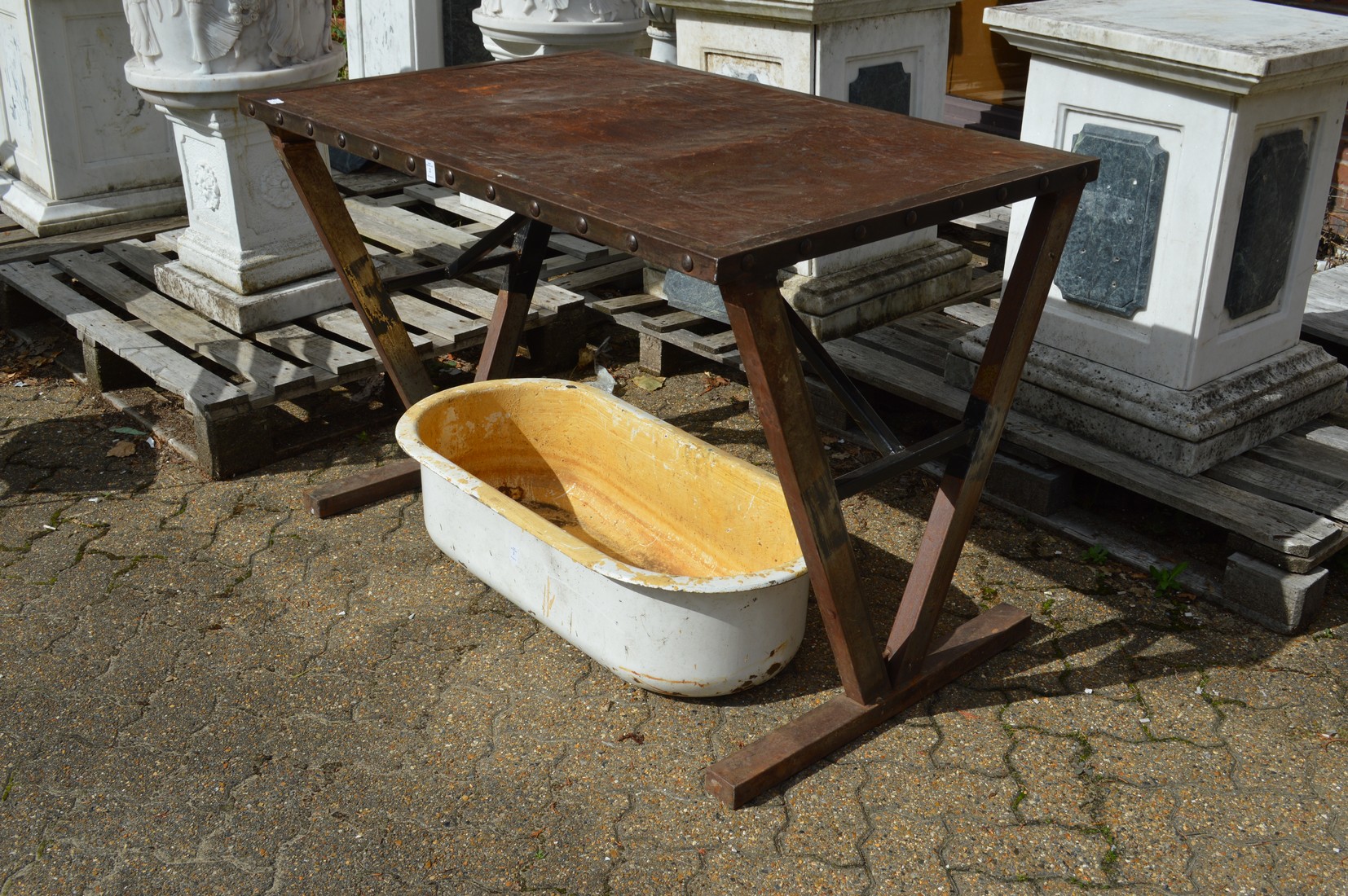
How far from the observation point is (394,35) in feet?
19.6

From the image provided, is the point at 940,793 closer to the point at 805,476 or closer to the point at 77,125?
the point at 805,476

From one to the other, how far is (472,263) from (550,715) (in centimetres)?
139

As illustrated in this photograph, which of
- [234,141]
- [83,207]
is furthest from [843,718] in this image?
[83,207]

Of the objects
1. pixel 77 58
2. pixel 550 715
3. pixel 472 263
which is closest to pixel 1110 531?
pixel 550 715

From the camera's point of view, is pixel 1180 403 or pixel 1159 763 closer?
pixel 1159 763

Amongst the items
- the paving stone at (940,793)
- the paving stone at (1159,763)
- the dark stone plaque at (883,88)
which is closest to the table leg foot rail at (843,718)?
the paving stone at (940,793)

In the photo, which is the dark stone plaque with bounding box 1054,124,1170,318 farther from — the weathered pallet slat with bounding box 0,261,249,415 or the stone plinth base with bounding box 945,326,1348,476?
the weathered pallet slat with bounding box 0,261,249,415

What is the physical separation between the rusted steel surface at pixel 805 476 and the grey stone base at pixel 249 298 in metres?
2.35

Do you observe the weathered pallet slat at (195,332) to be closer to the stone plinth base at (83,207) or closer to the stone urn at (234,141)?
the stone urn at (234,141)

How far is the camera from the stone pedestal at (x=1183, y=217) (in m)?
3.13

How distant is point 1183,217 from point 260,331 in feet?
9.23

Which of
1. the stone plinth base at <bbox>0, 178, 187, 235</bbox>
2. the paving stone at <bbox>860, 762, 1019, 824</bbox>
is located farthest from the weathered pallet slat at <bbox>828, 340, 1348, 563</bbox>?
the stone plinth base at <bbox>0, 178, 187, 235</bbox>

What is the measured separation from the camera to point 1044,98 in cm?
346

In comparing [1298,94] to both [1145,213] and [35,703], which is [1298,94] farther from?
[35,703]
